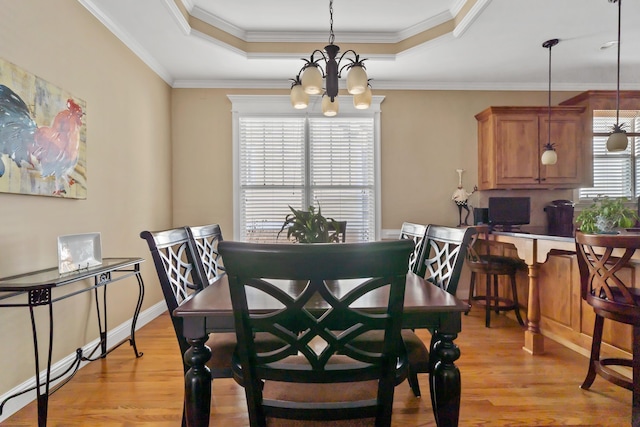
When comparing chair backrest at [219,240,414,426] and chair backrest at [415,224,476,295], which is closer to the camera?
chair backrest at [219,240,414,426]

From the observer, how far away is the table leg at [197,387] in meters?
1.22

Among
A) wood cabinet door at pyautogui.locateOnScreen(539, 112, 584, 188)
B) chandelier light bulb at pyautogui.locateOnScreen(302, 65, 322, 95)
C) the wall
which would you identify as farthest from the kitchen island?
the wall

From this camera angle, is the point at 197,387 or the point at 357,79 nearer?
the point at 197,387

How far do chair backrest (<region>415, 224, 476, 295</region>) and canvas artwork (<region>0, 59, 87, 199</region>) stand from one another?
232cm

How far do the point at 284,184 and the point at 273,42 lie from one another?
5.22ft

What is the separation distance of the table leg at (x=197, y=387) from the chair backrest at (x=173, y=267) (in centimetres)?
23

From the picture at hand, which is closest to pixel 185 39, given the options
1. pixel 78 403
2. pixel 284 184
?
pixel 284 184

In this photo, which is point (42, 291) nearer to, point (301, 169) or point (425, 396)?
point (425, 396)

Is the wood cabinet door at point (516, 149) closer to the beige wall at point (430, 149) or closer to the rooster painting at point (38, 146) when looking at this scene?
the beige wall at point (430, 149)

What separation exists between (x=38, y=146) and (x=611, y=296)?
3.38m

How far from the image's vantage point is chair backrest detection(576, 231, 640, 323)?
5.98 ft

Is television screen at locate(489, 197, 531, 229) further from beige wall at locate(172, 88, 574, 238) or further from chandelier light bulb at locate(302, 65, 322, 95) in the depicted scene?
chandelier light bulb at locate(302, 65, 322, 95)

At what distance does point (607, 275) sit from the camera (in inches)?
74.9

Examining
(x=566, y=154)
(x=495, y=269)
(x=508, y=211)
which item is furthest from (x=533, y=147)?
(x=495, y=269)
